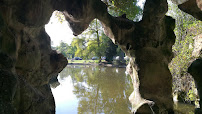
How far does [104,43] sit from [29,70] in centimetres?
2726

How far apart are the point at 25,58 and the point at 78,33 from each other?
2.68 m

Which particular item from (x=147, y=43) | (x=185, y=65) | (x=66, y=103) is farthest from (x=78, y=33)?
(x=185, y=65)

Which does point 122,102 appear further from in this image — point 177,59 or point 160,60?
point 177,59

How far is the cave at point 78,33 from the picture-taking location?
448cm

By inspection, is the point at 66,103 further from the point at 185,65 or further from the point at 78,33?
the point at 185,65

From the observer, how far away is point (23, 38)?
17.6 ft

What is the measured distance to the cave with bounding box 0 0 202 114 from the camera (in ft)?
14.7

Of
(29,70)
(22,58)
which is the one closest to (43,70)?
(29,70)

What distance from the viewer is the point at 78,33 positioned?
7.23 metres

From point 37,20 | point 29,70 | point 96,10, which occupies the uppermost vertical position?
point 96,10

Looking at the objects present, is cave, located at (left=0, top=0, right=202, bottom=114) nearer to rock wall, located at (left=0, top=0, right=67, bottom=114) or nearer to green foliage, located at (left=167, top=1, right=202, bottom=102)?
rock wall, located at (left=0, top=0, right=67, bottom=114)

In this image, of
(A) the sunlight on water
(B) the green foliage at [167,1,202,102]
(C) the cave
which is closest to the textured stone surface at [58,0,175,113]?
(C) the cave

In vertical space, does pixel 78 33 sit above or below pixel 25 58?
above

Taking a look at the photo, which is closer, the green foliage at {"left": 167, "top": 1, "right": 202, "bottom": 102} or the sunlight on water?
the sunlight on water
